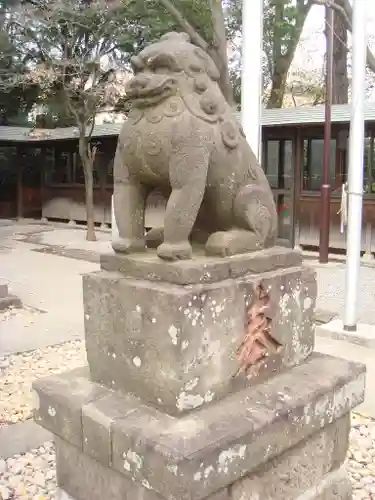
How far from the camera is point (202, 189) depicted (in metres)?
2.07

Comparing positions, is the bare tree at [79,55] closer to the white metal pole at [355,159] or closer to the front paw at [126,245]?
the white metal pole at [355,159]

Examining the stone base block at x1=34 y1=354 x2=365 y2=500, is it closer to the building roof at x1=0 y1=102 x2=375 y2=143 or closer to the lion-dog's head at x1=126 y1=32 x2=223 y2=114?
the lion-dog's head at x1=126 y1=32 x2=223 y2=114

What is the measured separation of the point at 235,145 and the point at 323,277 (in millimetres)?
6325

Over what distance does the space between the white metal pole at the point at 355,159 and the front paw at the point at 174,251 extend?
3.10 meters

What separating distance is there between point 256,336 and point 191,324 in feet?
1.26

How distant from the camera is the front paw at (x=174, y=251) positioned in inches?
79.8

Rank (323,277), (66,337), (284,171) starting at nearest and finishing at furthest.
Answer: (66,337), (323,277), (284,171)

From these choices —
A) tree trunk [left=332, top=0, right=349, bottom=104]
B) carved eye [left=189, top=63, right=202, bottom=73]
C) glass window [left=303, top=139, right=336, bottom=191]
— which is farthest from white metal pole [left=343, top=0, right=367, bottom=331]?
tree trunk [left=332, top=0, right=349, bottom=104]

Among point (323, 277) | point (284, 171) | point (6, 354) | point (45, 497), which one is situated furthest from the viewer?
point (284, 171)

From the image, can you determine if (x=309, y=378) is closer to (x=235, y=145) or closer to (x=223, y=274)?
(x=223, y=274)

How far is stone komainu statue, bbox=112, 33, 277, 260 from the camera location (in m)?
2.03

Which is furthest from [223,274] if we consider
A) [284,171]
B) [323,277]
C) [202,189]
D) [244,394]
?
[284,171]

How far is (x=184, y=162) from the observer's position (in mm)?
2012

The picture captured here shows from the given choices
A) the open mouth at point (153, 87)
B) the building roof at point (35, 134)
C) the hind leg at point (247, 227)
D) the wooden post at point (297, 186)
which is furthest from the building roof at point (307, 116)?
the open mouth at point (153, 87)
